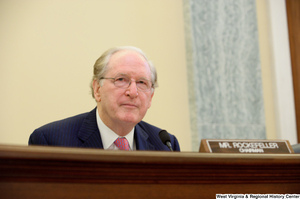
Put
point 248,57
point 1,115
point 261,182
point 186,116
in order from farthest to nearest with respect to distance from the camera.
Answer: point 248,57, point 186,116, point 1,115, point 261,182

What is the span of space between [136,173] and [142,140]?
113 centimetres

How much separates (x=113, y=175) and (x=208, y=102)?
2.40 m

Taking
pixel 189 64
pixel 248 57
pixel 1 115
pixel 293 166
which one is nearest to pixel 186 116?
pixel 189 64

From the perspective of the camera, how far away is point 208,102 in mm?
3182

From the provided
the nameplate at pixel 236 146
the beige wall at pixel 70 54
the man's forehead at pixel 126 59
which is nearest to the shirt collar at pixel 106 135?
the man's forehead at pixel 126 59

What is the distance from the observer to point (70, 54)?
286 centimetres

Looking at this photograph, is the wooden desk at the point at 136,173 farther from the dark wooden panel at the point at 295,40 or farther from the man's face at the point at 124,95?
the dark wooden panel at the point at 295,40

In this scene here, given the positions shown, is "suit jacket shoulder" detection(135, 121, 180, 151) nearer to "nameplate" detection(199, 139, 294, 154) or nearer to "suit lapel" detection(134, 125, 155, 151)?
"suit lapel" detection(134, 125, 155, 151)

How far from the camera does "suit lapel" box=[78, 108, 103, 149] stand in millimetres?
1766

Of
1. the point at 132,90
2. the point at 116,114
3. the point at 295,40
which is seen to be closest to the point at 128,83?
the point at 132,90

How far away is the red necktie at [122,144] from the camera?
1.88 meters

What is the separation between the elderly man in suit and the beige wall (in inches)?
32.4

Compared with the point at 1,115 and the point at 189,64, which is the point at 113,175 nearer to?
the point at 1,115

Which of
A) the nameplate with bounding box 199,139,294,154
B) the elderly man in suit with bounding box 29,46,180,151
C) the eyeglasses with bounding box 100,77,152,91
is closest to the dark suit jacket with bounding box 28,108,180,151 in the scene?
the elderly man in suit with bounding box 29,46,180,151
